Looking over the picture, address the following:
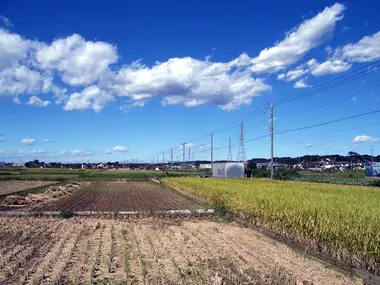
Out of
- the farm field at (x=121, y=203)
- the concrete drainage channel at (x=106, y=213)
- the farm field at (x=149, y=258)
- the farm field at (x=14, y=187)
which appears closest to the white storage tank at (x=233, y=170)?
the farm field at (x=14, y=187)

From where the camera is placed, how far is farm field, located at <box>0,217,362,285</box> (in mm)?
7562

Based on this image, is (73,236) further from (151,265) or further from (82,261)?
(151,265)

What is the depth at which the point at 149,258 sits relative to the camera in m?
9.36

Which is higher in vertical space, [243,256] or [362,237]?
[362,237]

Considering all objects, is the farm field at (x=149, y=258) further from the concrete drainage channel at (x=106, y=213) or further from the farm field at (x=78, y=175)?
the farm field at (x=78, y=175)

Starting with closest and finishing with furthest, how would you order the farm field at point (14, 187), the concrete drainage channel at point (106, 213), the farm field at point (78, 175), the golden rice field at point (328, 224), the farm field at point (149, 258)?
the farm field at point (149, 258), the golden rice field at point (328, 224), the concrete drainage channel at point (106, 213), the farm field at point (14, 187), the farm field at point (78, 175)

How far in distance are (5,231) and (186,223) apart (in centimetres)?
723

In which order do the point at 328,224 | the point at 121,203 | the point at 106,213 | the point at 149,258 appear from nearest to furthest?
the point at 149,258, the point at 328,224, the point at 106,213, the point at 121,203

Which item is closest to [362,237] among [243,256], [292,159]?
[243,256]

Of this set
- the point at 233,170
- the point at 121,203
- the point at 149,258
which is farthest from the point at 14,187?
the point at 149,258

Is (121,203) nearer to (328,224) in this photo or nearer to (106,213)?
(106,213)

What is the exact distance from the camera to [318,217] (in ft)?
35.0

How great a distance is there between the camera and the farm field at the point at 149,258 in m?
7.56

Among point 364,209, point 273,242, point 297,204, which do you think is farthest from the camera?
point 297,204
